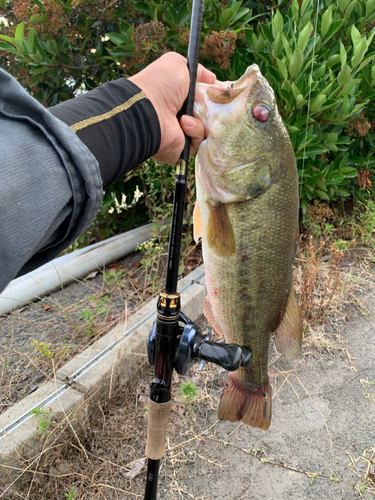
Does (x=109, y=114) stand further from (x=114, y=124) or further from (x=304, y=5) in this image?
(x=304, y=5)

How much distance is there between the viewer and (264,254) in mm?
1445

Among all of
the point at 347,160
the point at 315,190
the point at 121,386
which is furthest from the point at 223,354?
the point at 347,160

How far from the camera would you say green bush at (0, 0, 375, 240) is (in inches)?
110

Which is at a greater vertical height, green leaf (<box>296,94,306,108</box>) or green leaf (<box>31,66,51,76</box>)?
green leaf (<box>31,66,51,76</box>)

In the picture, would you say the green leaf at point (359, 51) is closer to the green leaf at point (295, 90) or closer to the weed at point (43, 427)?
the green leaf at point (295, 90)

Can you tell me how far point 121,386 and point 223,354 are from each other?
1413mm

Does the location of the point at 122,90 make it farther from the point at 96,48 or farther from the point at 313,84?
the point at 96,48

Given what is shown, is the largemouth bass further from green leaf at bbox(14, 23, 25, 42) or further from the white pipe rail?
green leaf at bbox(14, 23, 25, 42)

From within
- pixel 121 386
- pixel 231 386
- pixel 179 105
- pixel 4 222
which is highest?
pixel 179 105

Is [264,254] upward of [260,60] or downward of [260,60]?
downward

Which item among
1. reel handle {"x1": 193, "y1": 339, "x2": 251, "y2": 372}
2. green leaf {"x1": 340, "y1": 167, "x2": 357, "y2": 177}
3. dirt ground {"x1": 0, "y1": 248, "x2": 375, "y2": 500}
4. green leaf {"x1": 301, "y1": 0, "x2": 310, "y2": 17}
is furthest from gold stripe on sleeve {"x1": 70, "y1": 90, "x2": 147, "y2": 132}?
green leaf {"x1": 340, "y1": 167, "x2": 357, "y2": 177}

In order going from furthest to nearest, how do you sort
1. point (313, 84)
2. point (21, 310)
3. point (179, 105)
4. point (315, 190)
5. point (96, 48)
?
point (315, 190) → point (96, 48) → point (21, 310) → point (313, 84) → point (179, 105)

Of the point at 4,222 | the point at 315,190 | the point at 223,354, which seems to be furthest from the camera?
the point at 315,190

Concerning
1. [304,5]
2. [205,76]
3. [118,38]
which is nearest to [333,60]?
[304,5]
